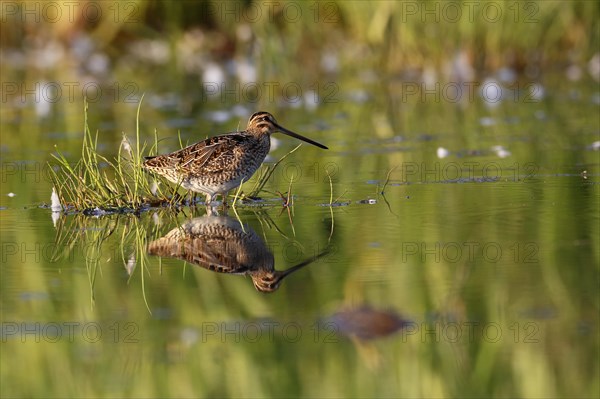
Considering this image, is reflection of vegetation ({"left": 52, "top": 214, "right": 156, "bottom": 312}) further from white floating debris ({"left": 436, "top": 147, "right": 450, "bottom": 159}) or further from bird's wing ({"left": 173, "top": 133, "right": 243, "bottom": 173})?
white floating debris ({"left": 436, "top": 147, "right": 450, "bottom": 159})

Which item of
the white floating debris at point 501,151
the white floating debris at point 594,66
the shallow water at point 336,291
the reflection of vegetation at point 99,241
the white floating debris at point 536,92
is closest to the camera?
the shallow water at point 336,291

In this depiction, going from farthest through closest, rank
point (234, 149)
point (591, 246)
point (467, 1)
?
point (467, 1) < point (234, 149) < point (591, 246)

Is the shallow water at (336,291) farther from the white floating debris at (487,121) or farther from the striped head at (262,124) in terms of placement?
the white floating debris at (487,121)

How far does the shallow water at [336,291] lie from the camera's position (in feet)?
14.8

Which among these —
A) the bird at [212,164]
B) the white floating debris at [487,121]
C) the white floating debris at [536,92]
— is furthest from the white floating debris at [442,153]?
the white floating debris at [536,92]

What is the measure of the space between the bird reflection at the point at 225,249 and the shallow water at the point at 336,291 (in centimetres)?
3

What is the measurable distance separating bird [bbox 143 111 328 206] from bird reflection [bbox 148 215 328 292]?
0.44 m

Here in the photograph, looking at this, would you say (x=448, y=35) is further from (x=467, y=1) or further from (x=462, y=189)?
(x=462, y=189)

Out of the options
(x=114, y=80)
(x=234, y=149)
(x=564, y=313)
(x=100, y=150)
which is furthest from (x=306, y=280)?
(x=114, y=80)

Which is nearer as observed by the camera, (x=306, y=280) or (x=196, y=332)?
(x=196, y=332)

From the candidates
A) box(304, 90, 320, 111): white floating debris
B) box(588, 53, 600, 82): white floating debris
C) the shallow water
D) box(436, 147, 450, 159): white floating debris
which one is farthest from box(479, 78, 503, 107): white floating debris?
the shallow water

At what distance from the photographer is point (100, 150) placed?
1169 centimetres

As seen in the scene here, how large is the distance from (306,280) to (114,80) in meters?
13.5

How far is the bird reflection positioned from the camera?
20.2 feet
